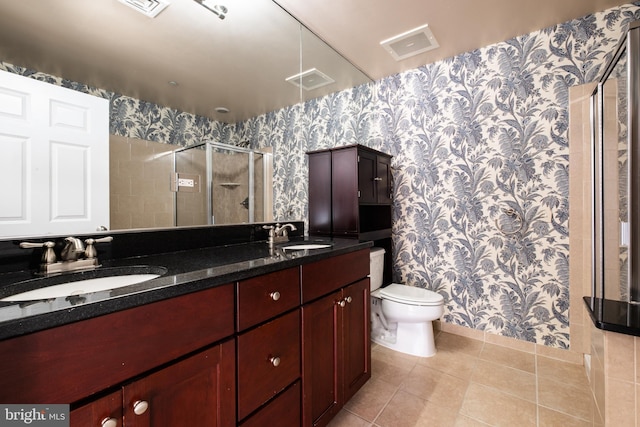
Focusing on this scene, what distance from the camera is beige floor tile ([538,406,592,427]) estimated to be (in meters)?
1.39

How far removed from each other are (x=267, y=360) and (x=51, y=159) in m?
1.04

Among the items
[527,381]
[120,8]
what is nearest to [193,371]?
[120,8]

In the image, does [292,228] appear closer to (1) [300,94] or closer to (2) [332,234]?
(2) [332,234]

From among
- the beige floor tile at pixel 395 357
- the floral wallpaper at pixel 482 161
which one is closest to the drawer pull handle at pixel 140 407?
the floral wallpaper at pixel 482 161

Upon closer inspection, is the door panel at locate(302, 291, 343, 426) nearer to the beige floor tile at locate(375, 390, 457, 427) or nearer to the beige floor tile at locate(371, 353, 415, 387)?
the beige floor tile at locate(375, 390, 457, 427)

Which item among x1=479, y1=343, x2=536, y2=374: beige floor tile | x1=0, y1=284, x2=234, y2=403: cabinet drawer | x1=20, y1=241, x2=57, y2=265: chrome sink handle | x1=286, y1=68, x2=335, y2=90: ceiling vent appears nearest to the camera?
x1=0, y1=284, x2=234, y2=403: cabinet drawer

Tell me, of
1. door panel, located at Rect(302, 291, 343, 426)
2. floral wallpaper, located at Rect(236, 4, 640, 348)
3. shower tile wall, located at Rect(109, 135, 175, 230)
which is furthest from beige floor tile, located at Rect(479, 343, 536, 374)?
shower tile wall, located at Rect(109, 135, 175, 230)

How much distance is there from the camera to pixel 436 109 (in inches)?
92.8

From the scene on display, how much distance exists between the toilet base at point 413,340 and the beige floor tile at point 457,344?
95mm

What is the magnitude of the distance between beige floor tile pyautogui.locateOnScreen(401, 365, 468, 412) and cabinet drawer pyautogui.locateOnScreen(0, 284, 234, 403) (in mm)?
1393

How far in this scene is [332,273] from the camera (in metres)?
1.34

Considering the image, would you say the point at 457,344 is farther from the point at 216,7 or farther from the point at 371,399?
the point at 216,7

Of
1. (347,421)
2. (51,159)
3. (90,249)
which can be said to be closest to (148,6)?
(51,159)

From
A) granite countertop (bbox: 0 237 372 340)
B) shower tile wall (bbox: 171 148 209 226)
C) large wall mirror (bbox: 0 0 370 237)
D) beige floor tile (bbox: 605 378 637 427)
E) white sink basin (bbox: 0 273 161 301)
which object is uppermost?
large wall mirror (bbox: 0 0 370 237)
